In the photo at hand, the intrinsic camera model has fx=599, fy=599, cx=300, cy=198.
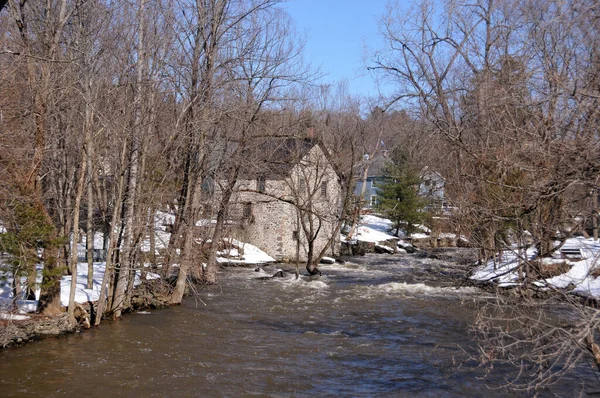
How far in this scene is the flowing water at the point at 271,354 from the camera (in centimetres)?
984

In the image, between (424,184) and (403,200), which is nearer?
(403,200)

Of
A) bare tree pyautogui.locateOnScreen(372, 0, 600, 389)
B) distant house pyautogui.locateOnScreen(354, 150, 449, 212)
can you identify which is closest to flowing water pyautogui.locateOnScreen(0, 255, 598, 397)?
bare tree pyautogui.locateOnScreen(372, 0, 600, 389)

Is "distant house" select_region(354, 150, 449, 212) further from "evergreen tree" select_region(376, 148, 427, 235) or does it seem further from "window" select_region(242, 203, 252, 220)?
"window" select_region(242, 203, 252, 220)

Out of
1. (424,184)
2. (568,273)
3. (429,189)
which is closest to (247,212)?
(568,273)

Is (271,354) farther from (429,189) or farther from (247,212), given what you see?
(429,189)

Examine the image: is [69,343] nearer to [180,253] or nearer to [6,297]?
[6,297]

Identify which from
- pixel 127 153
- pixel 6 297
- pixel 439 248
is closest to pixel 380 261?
pixel 439 248

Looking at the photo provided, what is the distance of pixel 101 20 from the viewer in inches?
635

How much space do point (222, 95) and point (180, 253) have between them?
4833 mm

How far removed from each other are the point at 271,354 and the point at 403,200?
31592 millimetres

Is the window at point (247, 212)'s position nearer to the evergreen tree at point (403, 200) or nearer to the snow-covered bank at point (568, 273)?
the snow-covered bank at point (568, 273)

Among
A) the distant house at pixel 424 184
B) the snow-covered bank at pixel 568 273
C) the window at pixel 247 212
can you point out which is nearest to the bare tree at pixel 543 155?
the snow-covered bank at pixel 568 273

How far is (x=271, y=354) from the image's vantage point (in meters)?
12.0

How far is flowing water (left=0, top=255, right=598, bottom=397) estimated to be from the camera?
32.3 feet
